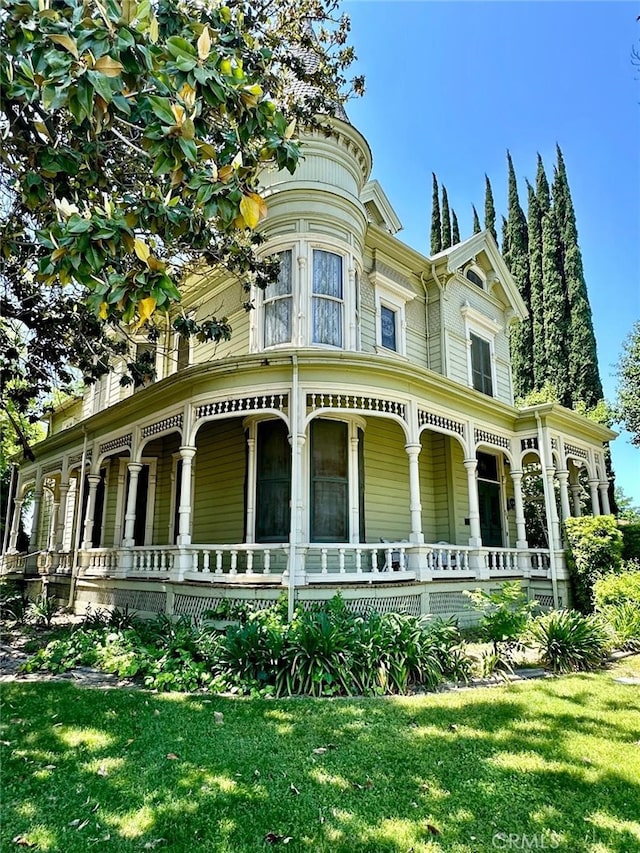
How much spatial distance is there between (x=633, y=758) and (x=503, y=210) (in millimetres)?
38944

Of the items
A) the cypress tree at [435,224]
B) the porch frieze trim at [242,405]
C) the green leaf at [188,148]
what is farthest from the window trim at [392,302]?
the cypress tree at [435,224]

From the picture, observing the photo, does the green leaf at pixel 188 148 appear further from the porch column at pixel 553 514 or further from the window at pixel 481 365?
the window at pixel 481 365

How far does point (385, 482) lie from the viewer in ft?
38.8

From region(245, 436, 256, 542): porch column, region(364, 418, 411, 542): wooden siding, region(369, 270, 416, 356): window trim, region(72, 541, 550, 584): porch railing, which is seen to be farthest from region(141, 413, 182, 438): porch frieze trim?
region(369, 270, 416, 356): window trim

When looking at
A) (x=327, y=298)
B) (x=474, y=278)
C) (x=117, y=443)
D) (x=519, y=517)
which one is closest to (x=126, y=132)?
(x=327, y=298)

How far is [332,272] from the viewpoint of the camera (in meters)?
11.2

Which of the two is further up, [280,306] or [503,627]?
[280,306]

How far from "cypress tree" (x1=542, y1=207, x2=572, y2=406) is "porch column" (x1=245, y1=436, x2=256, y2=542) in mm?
22816

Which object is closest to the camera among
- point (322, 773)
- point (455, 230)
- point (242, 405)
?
point (322, 773)

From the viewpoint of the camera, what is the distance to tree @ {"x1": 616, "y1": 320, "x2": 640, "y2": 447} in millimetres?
20703

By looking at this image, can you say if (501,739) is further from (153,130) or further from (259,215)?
(153,130)

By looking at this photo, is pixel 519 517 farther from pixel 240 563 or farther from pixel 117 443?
pixel 117 443

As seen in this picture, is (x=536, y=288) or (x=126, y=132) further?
(x=536, y=288)

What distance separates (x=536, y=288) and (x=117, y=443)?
1121 inches
